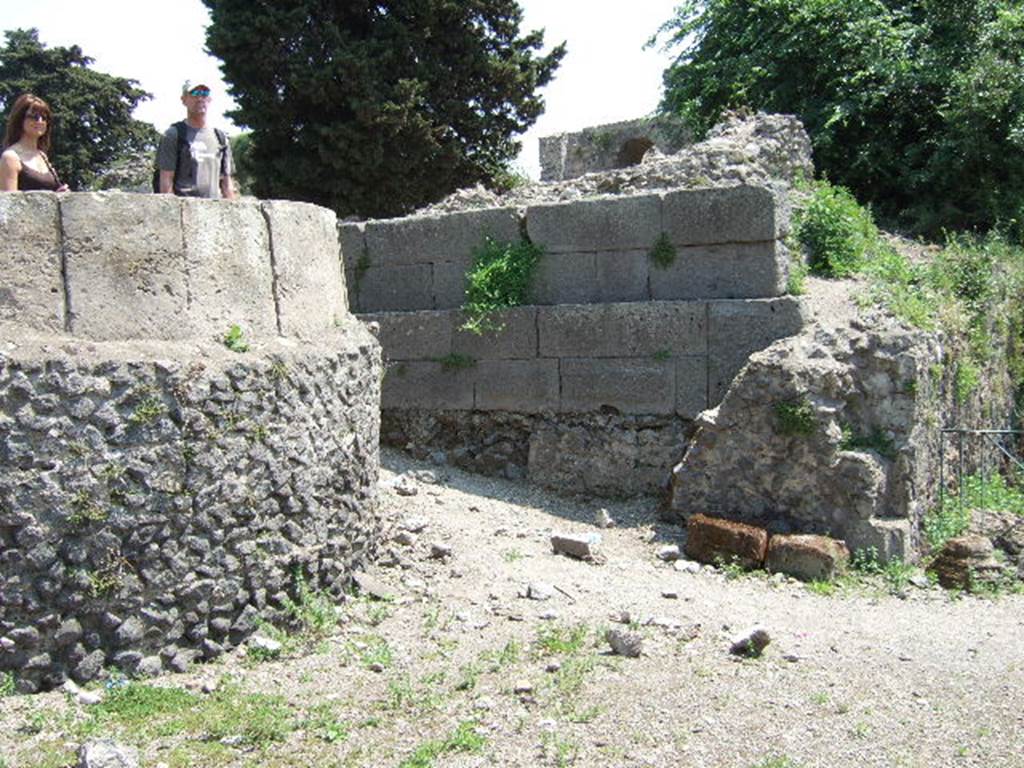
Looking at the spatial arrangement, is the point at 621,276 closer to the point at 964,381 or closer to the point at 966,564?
the point at 964,381

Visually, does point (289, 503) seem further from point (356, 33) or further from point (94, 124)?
point (94, 124)

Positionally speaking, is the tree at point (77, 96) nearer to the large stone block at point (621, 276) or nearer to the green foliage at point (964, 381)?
the large stone block at point (621, 276)

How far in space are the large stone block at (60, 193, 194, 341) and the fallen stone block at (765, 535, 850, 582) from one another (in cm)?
391

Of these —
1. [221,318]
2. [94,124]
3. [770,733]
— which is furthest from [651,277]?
[94,124]

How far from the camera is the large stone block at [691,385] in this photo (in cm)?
788

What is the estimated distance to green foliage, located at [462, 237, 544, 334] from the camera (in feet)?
28.0

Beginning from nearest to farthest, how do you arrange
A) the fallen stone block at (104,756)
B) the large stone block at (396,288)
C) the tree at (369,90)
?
the fallen stone block at (104,756)
the large stone block at (396,288)
the tree at (369,90)

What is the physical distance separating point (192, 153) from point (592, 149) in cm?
1464

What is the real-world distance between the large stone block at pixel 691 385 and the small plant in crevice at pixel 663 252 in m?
0.72

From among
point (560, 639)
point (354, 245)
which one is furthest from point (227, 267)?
point (354, 245)

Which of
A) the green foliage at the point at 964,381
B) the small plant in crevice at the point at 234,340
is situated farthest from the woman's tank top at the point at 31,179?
the green foliage at the point at 964,381

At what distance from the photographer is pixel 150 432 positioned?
474 cm

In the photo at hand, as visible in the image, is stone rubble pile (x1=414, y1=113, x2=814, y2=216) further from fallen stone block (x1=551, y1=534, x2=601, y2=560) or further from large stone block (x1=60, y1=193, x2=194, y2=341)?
large stone block (x1=60, y1=193, x2=194, y2=341)

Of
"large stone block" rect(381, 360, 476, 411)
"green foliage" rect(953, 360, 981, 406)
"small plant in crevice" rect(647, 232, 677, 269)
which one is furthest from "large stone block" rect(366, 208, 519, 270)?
"green foliage" rect(953, 360, 981, 406)
